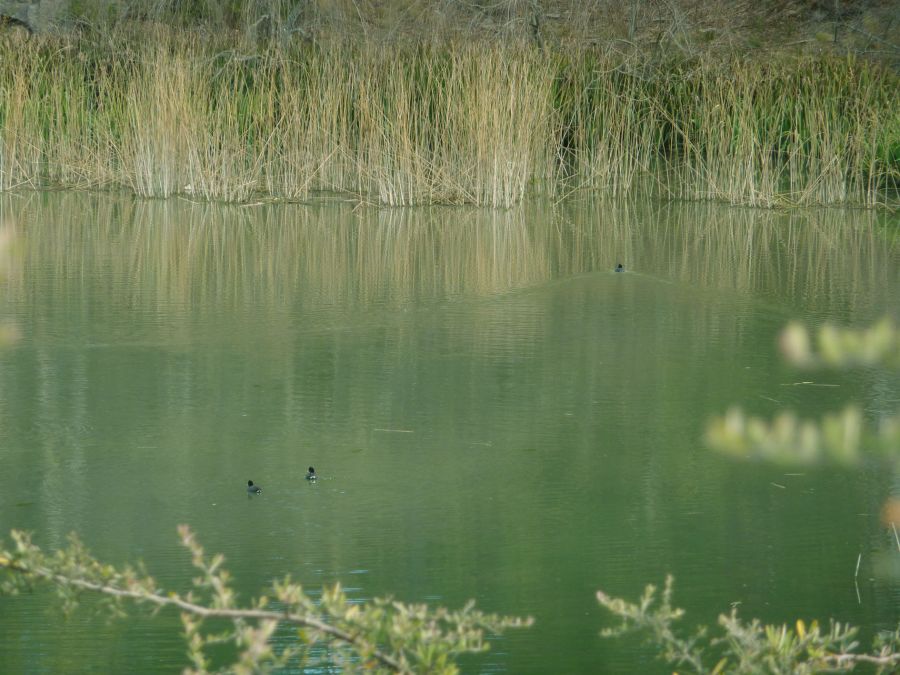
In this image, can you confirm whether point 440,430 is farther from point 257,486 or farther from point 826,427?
point 826,427

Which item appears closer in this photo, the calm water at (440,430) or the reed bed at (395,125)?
the calm water at (440,430)

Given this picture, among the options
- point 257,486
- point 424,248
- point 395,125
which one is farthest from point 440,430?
point 395,125

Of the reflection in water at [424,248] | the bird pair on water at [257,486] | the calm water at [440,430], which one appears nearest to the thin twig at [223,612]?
the calm water at [440,430]

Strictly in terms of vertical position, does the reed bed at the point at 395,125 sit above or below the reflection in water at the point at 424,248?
above

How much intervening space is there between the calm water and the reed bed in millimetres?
1952

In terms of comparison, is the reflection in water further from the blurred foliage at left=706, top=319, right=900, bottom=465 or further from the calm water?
the blurred foliage at left=706, top=319, right=900, bottom=465

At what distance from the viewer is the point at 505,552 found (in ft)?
9.52

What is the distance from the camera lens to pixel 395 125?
28.8ft

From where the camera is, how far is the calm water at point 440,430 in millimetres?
2723

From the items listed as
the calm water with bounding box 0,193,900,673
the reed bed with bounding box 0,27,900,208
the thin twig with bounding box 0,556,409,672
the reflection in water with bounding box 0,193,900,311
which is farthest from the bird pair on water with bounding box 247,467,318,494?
the reed bed with bounding box 0,27,900,208

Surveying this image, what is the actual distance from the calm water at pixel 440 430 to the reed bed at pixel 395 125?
1.95m

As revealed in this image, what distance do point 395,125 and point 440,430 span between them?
5.28m

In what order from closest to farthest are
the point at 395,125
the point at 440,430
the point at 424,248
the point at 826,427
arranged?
the point at 826,427
the point at 440,430
the point at 424,248
the point at 395,125

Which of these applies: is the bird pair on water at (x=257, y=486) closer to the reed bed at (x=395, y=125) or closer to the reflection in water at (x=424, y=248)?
the reflection in water at (x=424, y=248)
